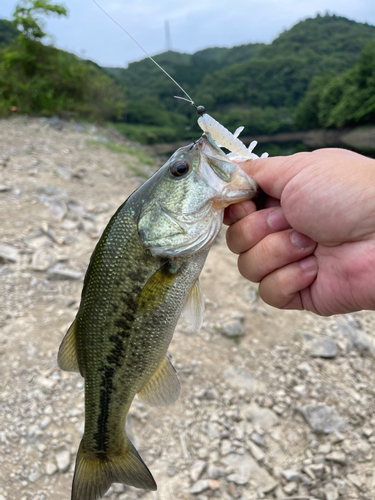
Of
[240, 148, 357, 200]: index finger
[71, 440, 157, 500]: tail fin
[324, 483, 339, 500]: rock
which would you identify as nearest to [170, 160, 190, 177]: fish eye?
[240, 148, 357, 200]: index finger

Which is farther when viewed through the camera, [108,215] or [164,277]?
[108,215]

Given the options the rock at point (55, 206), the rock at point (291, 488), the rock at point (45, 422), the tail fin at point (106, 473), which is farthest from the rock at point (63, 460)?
the rock at point (55, 206)

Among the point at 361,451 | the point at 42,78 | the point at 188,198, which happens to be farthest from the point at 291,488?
the point at 42,78

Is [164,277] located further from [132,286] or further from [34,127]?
[34,127]

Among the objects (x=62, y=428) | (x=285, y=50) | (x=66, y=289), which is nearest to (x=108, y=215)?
(x=66, y=289)

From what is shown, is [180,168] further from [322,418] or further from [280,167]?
[322,418]

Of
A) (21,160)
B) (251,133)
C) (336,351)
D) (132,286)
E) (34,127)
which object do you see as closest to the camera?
(132,286)
